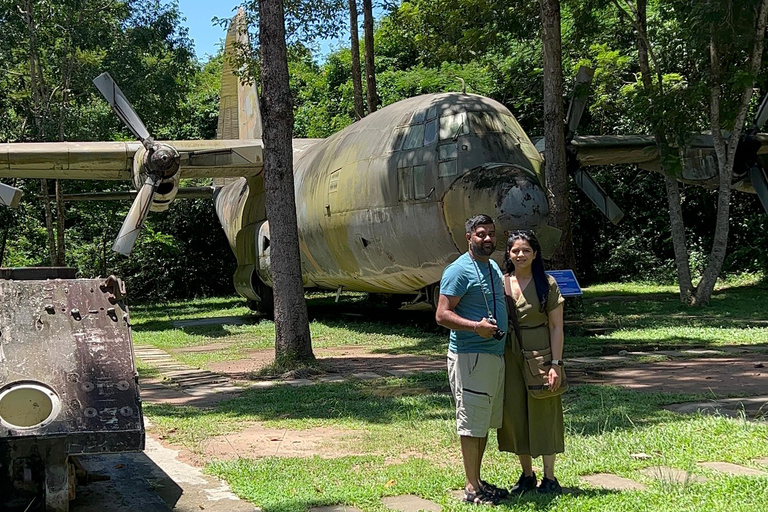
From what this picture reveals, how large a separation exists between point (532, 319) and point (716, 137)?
13.4 meters

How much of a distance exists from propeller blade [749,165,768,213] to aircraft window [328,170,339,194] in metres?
8.97

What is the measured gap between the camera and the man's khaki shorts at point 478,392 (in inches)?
180

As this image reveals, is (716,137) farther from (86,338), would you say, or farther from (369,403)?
(86,338)

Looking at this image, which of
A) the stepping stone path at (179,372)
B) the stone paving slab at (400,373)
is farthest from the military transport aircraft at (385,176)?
the stepping stone path at (179,372)

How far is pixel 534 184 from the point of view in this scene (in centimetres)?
1062

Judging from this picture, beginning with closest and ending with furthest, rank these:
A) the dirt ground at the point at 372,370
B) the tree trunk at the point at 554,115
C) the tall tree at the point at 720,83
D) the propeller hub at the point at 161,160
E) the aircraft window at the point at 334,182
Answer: the dirt ground at the point at 372,370, the aircraft window at the point at 334,182, the tree trunk at the point at 554,115, the propeller hub at the point at 161,160, the tall tree at the point at 720,83

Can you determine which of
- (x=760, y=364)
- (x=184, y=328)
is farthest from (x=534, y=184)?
(x=184, y=328)

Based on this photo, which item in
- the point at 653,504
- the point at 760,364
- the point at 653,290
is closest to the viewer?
the point at 653,504

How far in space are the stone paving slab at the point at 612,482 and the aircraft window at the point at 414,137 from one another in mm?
7651

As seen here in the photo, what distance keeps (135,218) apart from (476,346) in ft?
→ 36.8

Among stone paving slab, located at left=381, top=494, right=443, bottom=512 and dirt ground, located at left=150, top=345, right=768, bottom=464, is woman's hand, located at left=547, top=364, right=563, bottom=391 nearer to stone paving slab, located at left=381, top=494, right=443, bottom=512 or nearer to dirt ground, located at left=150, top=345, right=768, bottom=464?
stone paving slab, located at left=381, top=494, right=443, bottom=512

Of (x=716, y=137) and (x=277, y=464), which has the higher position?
(x=716, y=137)

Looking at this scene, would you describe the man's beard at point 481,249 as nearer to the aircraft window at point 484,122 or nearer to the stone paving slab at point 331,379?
the stone paving slab at point 331,379

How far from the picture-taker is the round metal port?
4.09 metres
